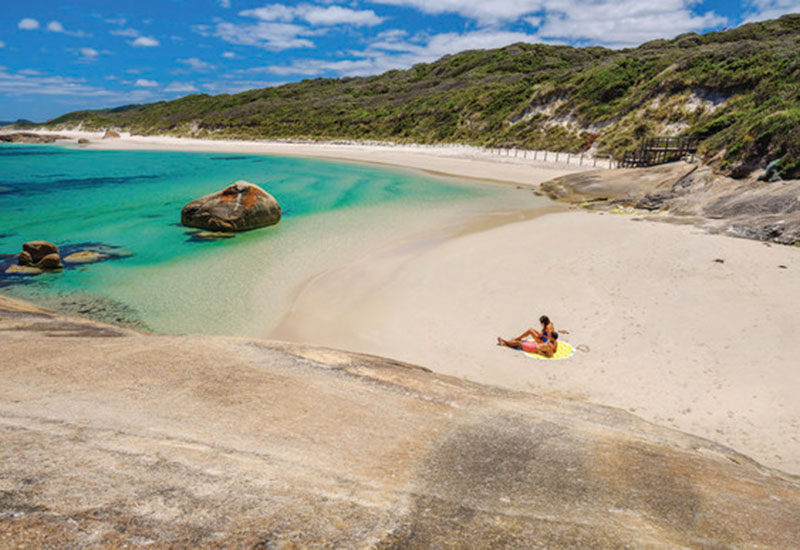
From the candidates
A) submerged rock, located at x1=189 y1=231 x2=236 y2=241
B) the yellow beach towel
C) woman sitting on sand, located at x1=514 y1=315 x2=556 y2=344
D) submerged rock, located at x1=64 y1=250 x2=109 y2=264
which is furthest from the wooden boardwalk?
submerged rock, located at x1=64 y1=250 x2=109 y2=264

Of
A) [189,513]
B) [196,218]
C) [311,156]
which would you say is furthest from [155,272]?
[311,156]

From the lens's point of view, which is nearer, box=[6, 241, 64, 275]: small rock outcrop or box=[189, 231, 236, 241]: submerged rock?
box=[6, 241, 64, 275]: small rock outcrop

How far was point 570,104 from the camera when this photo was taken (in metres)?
51.9

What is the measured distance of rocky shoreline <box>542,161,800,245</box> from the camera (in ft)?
52.8

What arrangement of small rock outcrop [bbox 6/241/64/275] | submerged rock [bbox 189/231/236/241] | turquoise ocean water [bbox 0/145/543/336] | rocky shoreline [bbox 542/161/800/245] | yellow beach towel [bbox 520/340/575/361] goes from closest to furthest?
1. yellow beach towel [bbox 520/340/575/361]
2. turquoise ocean water [bbox 0/145/543/336]
3. small rock outcrop [bbox 6/241/64/275]
4. rocky shoreline [bbox 542/161/800/245]
5. submerged rock [bbox 189/231/236/241]

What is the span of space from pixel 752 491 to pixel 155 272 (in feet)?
55.4

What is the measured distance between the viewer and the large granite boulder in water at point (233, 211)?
21500mm

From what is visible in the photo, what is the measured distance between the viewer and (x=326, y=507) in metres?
3.03

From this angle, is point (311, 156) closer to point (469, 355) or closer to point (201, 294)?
point (201, 294)

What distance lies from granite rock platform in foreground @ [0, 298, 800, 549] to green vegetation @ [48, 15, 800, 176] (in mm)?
19940

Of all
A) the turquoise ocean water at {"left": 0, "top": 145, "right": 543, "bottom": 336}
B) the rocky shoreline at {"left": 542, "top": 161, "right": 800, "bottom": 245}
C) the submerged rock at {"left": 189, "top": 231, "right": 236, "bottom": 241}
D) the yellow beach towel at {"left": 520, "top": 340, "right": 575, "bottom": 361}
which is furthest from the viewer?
the submerged rock at {"left": 189, "top": 231, "right": 236, "bottom": 241}

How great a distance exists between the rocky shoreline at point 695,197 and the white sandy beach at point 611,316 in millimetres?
1466

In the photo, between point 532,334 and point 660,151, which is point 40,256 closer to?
point 532,334

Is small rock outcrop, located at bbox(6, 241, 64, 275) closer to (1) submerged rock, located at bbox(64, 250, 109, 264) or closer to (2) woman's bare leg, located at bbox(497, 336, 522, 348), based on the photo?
(1) submerged rock, located at bbox(64, 250, 109, 264)
